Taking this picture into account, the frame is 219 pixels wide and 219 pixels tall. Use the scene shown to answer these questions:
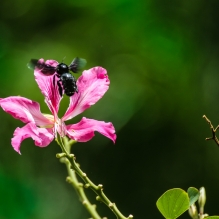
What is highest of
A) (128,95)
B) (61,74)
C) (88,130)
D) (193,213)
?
(128,95)

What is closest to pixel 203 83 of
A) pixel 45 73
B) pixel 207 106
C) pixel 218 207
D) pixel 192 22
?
pixel 207 106

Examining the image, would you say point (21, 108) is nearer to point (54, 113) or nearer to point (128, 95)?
point (54, 113)

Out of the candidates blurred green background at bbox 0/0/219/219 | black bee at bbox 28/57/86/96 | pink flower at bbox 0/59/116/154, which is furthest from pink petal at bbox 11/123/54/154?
blurred green background at bbox 0/0/219/219

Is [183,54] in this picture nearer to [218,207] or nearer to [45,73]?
[218,207]

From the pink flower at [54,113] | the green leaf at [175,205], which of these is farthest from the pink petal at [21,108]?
the green leaf at [175,205]

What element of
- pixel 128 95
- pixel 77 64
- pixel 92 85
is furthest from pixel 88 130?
pixel 128 95

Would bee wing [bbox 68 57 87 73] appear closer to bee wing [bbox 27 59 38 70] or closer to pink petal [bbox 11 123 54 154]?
bee wing [bbox 27 59 38 70]
